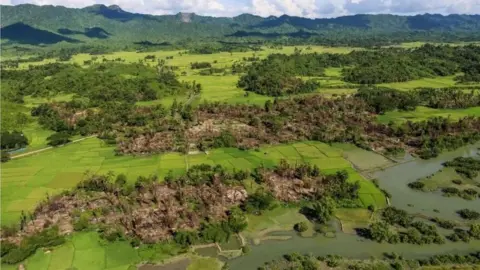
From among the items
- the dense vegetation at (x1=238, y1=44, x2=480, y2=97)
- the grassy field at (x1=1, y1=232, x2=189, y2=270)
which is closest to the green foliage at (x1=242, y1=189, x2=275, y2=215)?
the grassy field at (x1=1, y1=232, x2=189, y2=270)

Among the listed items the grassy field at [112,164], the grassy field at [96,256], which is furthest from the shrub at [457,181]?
the grassy field at [96,256]

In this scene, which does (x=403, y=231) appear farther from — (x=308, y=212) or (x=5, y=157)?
(x=5, y=157)

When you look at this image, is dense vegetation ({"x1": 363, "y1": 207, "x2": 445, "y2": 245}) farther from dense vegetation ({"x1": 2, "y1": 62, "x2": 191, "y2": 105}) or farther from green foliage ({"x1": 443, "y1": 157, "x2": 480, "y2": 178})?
dense vegetation ({"x1": 2, "y1": 62, "x2": 191, "y2": 105})

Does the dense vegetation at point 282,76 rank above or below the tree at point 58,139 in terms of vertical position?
above

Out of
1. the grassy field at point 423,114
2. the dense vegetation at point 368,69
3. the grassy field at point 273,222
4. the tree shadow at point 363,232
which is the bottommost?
the grassy field at point 273,222

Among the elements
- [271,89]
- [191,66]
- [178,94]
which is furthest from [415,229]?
[191,66]

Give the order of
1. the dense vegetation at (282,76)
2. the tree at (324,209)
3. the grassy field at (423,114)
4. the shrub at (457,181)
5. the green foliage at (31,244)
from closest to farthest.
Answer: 1. the green foliage at (31,244)
2. the tree at (324,209)
3. the shrub at (457,181)
4. the grassy field at (423,114)
5. the dense vegetation at (282,76)

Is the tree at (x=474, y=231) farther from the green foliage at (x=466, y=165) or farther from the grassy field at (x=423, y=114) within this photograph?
the grassy field at (x=423, y=114)

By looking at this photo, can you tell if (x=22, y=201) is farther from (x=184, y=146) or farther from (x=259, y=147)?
(x=259, y=147)
